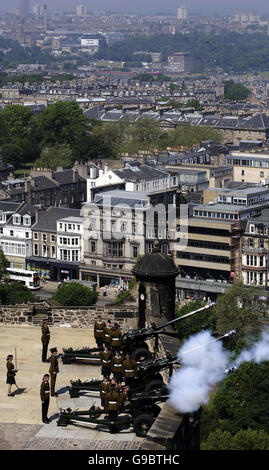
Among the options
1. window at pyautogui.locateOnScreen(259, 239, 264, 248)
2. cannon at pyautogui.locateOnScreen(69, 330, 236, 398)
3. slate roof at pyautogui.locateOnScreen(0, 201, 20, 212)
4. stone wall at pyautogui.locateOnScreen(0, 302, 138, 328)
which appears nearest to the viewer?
cannon at pyautogui.locateOnScreen(69, 330, 236, 398)

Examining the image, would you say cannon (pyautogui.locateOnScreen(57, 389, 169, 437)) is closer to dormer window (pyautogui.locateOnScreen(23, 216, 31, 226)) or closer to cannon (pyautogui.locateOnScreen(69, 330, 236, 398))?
cannon (pyautogui.locateOnScreen(69, 330, 236, 398))

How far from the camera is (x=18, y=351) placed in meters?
25.7

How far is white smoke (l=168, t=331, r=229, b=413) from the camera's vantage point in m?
19.4

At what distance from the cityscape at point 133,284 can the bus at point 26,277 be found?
19 cm

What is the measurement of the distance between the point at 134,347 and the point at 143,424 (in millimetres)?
4320

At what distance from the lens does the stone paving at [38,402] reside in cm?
1992

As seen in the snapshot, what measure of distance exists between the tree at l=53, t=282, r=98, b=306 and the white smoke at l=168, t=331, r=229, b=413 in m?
59.6

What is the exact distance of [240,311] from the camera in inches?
2889

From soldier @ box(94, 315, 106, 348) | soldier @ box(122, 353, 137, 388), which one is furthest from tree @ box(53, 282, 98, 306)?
soldier @ box(122, 353, 137, 388)

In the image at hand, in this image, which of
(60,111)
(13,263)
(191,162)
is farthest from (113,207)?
(60,111)

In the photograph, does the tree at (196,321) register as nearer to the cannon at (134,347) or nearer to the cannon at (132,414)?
the cannon at (134,347)

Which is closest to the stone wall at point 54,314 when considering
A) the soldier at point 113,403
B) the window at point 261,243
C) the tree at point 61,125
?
the soldier at point 113,403

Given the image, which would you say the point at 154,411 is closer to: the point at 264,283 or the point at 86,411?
the point at 86,411

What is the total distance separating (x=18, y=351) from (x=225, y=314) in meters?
47.6
